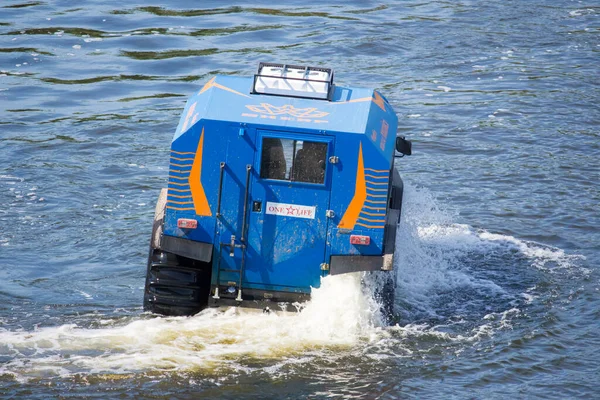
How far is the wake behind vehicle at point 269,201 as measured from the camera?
11.0 meters

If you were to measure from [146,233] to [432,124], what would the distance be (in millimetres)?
8785

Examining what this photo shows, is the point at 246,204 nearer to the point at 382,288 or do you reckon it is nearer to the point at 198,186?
the point at 198,186

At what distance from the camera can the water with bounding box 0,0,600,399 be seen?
11.1 metres

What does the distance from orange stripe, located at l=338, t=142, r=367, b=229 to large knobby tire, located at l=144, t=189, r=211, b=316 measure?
184 centimetres

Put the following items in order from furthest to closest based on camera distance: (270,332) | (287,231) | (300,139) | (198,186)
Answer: (270,332) → (287,231) → (198,186) → (300,139)

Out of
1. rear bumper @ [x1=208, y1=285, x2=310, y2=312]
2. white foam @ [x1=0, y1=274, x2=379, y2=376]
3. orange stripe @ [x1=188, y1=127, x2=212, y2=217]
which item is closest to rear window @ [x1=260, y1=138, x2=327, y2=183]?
orange stripe @ [x1=188, y1=127, x2=212, y2=217]

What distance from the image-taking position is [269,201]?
11250mm

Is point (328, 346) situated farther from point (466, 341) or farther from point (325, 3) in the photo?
point (325, 3)

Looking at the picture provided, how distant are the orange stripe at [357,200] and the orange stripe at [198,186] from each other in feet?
5.28

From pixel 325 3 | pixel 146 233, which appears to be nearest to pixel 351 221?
pixel 146 233

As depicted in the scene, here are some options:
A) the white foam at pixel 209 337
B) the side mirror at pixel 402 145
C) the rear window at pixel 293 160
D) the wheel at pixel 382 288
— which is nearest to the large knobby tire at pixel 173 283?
the white foam at pixel 209 337

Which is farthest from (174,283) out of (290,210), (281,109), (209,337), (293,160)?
(281,109)

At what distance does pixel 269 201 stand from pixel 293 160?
57 cm

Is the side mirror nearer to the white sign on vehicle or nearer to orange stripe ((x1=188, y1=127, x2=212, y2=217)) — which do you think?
the white sign on vehicle
